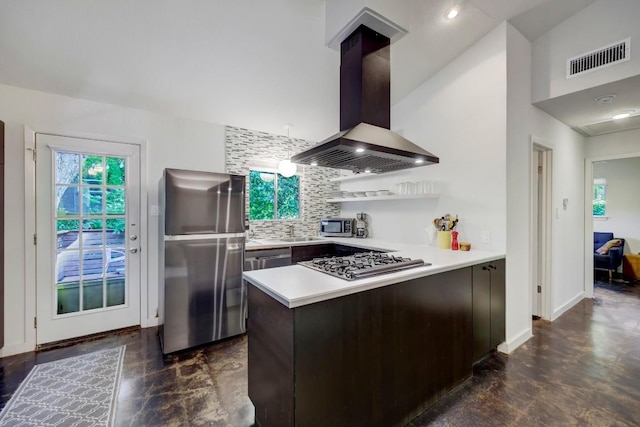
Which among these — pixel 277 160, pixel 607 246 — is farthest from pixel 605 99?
pixel 607 246

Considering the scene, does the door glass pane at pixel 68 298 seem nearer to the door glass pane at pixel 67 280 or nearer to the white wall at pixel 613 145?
the door glass pane at pixel 67 280

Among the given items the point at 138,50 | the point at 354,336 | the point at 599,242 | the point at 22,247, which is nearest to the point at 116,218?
the point at 22,247

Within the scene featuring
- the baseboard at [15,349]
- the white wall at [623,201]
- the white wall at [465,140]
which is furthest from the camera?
the white wall at [623,201]

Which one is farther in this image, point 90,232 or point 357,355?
point 90,232

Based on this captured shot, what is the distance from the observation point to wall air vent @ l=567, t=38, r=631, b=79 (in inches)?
91.4

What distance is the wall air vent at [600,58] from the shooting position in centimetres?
232

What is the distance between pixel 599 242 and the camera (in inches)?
225

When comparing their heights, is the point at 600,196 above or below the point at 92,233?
above

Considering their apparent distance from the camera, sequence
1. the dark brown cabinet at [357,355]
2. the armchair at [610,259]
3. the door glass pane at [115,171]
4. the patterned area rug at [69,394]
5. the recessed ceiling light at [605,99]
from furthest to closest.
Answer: the armchair at [610,259] → the door glass pane at [115,171] → the recessed ceiling light at [605,99] → the patterned area rug at [69,394] → the dark brown cabinet at [357,355]

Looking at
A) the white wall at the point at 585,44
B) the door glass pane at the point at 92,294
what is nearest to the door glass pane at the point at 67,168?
the door glass pane at the point at 92,294

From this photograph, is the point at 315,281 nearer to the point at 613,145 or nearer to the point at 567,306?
the point at 567,306

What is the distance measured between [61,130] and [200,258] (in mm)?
1863

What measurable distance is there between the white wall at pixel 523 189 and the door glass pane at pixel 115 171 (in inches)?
156

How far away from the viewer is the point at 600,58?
2453 mm
